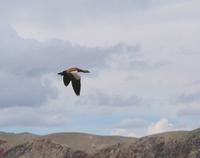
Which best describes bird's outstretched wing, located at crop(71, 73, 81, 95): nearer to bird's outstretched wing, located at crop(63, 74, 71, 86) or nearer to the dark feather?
the dark feather

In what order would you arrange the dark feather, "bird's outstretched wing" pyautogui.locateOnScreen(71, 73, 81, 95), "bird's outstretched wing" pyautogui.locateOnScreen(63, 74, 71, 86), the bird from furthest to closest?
1. the dark feather
2. "bird's outstretched wing" pyautogui.locateOnScreen(63, 74, 71, 86)
3. "bird's outstretched wing" pyautogui.locateOnScreen(71, 73, 81, 95)
4. the bird

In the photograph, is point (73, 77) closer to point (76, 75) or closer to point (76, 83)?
point (76, 75)

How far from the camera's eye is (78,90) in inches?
1141

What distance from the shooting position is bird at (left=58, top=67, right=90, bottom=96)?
28.0 metres

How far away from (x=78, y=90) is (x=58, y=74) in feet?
4.63

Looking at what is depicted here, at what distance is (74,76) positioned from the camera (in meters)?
28.4

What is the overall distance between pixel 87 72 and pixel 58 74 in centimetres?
145

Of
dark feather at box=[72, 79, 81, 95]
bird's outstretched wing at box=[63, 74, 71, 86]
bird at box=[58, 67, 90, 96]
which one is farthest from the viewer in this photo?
dark feather at box=[72, 79, 81, 95]

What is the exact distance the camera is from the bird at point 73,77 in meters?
28.0

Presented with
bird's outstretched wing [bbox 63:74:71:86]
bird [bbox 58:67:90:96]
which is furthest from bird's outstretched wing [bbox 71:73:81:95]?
bird's outstretched wing [bbox 63:74:71:86]

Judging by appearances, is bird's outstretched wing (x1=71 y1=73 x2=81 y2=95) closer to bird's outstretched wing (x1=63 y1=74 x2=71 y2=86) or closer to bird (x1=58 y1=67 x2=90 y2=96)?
bird (x1=58 y1=67 x2=90 y2=96)

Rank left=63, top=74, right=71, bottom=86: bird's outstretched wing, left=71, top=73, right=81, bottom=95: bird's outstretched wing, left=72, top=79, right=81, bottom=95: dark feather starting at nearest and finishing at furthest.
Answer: left=71, top=73, right=81, bottom=95: bird's outstretched wing
left=63, top=74, right=71, bottom=86: bird's outstretched wing
left=72, top=79, right=81, bottom=95: dark feather

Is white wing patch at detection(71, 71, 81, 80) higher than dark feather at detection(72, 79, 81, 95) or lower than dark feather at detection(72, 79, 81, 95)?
higher

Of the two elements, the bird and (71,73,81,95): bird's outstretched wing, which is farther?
(71,73,81,95): bird's outstretched wing
